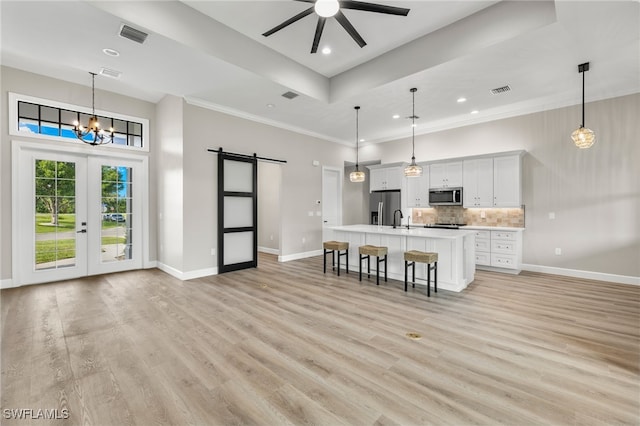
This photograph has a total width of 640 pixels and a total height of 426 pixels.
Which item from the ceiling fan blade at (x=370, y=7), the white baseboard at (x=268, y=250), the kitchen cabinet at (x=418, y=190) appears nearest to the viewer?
the ceiling fan blade at (x=370, y=7)

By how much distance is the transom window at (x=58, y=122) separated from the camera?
14.8ft

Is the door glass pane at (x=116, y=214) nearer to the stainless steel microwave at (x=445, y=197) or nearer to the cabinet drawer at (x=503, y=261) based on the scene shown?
the stainless steel microwave at (x=445, y=197)

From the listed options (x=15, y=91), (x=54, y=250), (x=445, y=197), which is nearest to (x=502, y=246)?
(x=445, y=197)

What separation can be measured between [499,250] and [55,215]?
327 inches

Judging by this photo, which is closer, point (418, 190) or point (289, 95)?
point (289, 95)

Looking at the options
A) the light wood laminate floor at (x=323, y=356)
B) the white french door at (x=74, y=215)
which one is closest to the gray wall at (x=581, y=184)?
the light wood laminate floor at (x=323, y=356)

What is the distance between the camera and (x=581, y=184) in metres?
5.00

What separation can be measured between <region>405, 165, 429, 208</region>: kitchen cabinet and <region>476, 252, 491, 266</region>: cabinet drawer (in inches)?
65.6

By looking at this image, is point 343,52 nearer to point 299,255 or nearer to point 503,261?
point 299,255

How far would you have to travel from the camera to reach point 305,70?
15.3 ft

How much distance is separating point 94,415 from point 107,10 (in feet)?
11.6

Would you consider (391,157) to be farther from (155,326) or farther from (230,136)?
(155,326)

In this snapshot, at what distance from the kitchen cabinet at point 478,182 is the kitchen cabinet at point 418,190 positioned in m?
0.85

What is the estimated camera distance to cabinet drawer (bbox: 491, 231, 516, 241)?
5.35 meters
